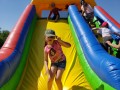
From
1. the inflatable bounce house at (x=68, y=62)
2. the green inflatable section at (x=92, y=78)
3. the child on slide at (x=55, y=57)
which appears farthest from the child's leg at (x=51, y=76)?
the green inflatable section at (x=92, y=78)

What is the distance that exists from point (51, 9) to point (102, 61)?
19.4ft

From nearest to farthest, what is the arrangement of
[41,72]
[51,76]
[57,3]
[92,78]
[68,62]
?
1. [51,76]
2. [92,78]
3. [41,72]
4. [68,62]
5. [57,3]

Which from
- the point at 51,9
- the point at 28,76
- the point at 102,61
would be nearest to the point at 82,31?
the point at 28,76

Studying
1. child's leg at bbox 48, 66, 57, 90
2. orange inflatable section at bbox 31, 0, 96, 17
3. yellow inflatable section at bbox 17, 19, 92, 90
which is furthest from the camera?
orange inflatable section at bbox 31, 0, 96, 17

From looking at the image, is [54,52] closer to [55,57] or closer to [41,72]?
[55,57]

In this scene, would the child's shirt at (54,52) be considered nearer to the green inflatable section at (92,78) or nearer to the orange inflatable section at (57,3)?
the green inflatable section at (92,78)

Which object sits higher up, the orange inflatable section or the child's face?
the orange inflatable section

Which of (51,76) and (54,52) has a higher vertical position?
(54,52)

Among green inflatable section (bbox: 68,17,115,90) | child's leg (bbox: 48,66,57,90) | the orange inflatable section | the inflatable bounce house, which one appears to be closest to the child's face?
child's leg (bbox: 48,66,57,90)

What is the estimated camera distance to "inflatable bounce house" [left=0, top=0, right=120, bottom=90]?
3059 millimetres

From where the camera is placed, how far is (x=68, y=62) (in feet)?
15.6

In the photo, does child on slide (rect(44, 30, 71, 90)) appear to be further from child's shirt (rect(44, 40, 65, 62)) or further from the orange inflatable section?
the orange inflatable section

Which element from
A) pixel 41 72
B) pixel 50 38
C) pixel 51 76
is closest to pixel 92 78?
pixel 51 76

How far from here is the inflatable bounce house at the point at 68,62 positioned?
120 inches
